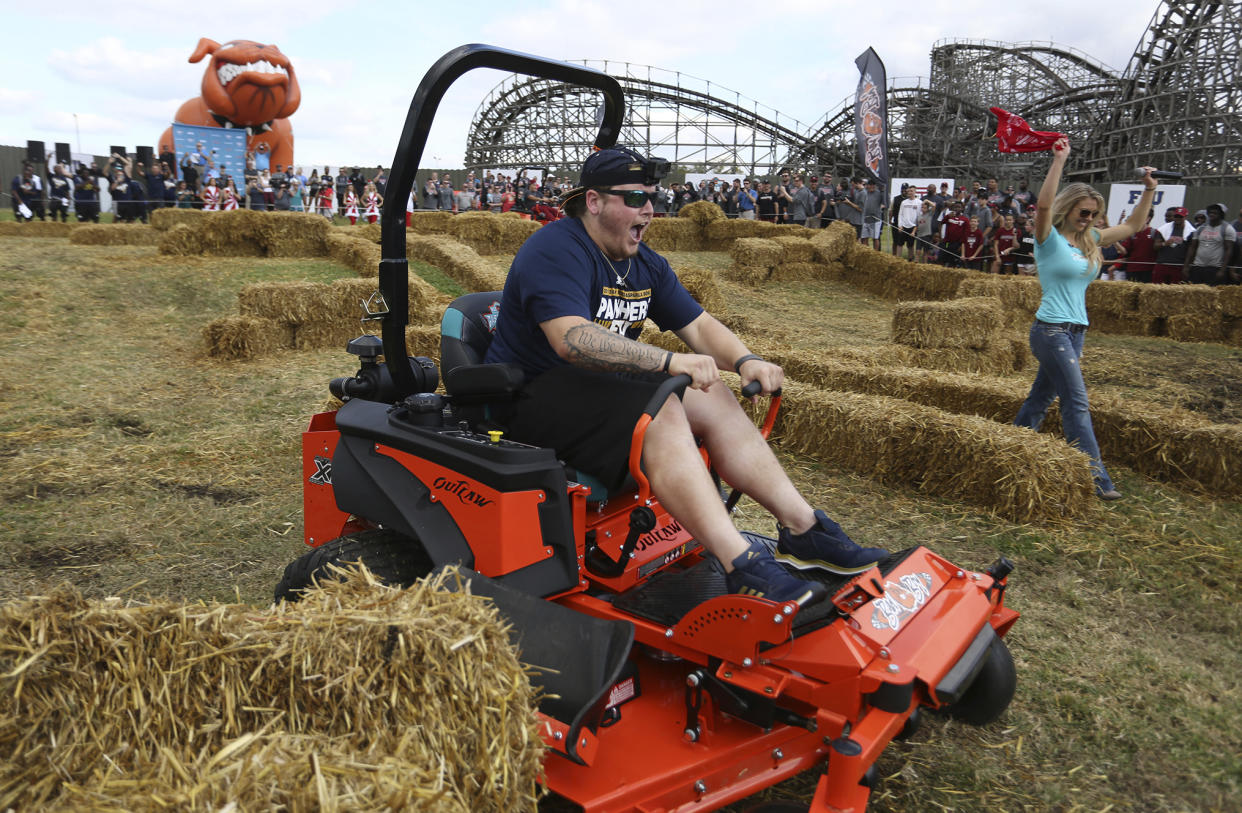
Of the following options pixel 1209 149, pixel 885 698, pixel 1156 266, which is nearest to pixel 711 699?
pixel 885 698

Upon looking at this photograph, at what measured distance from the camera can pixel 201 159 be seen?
22.0 meters

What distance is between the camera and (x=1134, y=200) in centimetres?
1730

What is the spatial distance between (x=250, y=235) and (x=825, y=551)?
14.5m

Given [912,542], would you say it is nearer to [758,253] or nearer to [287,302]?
[287,302]

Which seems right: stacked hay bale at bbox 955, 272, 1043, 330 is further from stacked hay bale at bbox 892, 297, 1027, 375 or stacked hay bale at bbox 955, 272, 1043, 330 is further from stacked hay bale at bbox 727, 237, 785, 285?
stacked hay bale at bbox 727, 237, 785, 285

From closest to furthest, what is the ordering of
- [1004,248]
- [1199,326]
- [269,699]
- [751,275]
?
[269,699]
[1199,326]
[1004,248]
[751,275]

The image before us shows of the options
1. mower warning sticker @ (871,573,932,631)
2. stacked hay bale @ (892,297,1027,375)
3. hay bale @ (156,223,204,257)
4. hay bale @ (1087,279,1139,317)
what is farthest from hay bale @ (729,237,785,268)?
mower warning sticker @ (871,573,932,631)

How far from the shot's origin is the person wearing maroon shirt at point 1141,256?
43.0ft

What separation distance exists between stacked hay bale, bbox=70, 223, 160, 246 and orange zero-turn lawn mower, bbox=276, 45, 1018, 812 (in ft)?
47.4

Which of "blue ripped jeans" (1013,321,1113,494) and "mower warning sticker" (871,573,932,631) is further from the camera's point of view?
"blue ripped jeans" (1013,321,1113,494)

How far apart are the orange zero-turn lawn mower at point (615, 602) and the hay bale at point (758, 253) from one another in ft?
39.5

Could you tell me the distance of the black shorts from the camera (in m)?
2.67

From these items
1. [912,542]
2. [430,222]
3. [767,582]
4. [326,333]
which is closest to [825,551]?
[767,582]

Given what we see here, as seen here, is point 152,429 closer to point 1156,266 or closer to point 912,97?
point 1156,266
